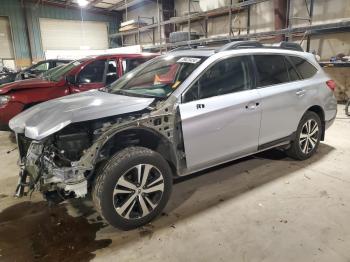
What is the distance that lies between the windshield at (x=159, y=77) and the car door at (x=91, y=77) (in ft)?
6.09

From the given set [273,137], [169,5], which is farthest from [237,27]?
[273,137]

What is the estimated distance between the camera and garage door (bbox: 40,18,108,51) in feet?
51.7

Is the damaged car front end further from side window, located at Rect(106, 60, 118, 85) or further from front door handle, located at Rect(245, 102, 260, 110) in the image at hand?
side window, located at Rect(106, 60, 118, 85)

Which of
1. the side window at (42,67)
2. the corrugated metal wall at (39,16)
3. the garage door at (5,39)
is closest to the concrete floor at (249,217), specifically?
the side window at (42,67)

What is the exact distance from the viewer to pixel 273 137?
127 inches

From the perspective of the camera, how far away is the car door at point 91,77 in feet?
16.3

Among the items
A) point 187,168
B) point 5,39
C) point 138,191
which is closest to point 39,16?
point 5,39

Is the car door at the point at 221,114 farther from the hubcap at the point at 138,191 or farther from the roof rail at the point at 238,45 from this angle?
the hubcap at the point at 138,191

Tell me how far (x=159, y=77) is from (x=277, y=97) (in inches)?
51.9

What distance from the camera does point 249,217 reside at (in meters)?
2.53

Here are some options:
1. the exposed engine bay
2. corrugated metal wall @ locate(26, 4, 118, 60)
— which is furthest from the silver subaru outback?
corrugated metal wall @ locate(26, 4, 118, 60)

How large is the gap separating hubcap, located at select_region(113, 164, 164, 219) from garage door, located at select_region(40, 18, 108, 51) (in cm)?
1579

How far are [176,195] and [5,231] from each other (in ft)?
5.19

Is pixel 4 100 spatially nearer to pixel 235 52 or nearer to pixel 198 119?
pixel 198 119
